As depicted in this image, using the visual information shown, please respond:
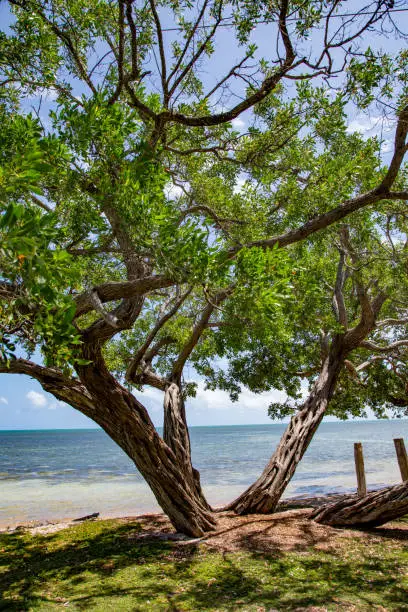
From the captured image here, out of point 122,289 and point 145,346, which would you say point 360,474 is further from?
point 122,289

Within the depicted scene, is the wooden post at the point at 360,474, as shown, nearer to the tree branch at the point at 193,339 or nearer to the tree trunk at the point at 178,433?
the tree trunk at the point at 178,433

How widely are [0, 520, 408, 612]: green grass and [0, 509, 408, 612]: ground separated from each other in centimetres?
1

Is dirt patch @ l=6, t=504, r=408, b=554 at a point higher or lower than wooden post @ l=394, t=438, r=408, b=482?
lower

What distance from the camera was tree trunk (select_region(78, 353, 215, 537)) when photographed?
279 inches

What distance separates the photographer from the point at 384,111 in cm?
562

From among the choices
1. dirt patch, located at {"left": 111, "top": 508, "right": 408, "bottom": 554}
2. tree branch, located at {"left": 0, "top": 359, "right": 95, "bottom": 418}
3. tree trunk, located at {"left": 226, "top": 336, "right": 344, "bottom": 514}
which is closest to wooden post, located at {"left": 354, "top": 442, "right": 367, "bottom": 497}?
tree trunk, located at {"left": 226, "top": 336, "right": 344, "bottom": 514}

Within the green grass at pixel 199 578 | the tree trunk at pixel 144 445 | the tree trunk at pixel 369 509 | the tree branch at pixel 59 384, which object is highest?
the tree branch at pixel 59 384

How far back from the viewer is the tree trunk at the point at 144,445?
7.10m

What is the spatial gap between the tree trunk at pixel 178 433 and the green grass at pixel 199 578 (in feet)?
4.32

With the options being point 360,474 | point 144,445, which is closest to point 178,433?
point 144,445

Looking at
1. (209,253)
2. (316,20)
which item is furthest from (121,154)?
(316,20)

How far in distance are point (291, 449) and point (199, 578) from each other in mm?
4195

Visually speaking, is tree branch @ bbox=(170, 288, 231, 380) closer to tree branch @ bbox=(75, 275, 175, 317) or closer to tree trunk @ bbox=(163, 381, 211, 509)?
tree trunk @ bbox=(163, 381, 211, 509)

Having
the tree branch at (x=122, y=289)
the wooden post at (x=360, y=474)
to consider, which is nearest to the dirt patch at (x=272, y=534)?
the tree branch at (x=122, y=289)
